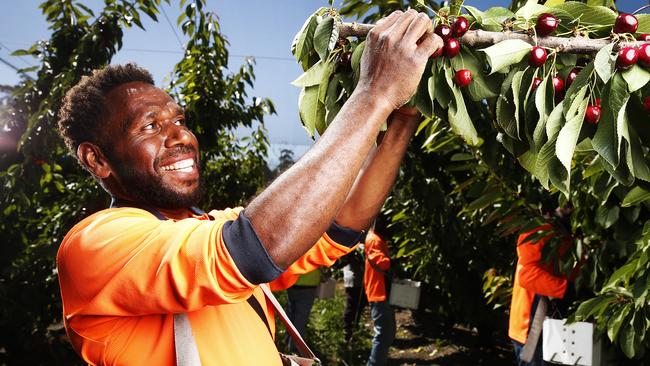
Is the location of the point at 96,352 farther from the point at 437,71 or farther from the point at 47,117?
the point at 47,117

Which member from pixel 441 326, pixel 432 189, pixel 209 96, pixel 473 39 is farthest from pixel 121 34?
pixel 441 326

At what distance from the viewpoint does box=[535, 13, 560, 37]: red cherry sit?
970 mm

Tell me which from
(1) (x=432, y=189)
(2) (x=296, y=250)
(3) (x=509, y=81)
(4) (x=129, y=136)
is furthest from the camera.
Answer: (1) (x=432, y=189)

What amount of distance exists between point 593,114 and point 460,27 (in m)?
0.31

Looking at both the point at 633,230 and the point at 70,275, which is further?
the point at 633,230

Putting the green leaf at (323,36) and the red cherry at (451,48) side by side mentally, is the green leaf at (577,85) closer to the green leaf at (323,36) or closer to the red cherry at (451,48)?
the red cherry at (451,48)

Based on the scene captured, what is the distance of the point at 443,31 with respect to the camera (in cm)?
99

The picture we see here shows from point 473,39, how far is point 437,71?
0.31 feet

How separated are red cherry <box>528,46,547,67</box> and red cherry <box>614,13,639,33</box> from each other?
0.15 metres

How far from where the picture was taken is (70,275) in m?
1.04

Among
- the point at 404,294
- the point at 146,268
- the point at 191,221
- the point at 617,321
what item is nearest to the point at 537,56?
the point at 191,221

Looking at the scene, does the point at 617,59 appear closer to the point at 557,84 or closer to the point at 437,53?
the point at 557,84

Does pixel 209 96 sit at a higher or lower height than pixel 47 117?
higher

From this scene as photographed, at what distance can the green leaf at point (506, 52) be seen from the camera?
92 cm
